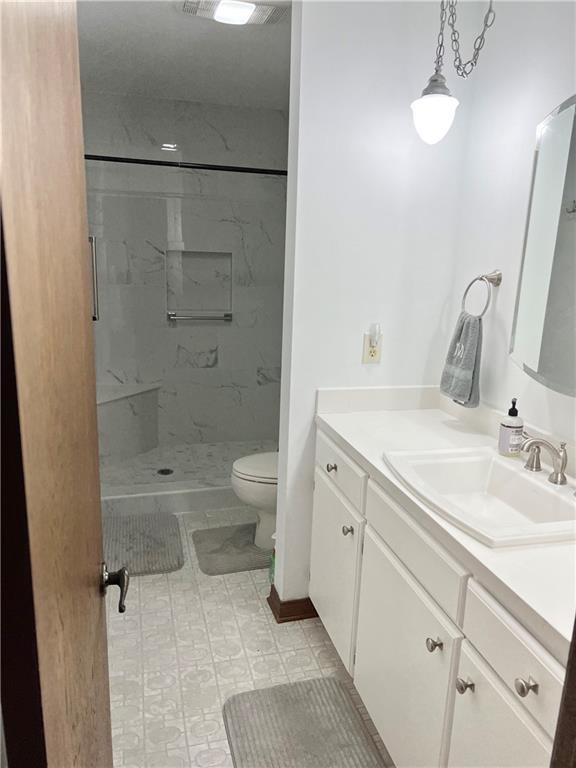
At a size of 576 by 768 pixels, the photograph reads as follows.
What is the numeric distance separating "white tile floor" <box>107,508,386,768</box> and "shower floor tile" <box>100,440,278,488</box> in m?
0.91

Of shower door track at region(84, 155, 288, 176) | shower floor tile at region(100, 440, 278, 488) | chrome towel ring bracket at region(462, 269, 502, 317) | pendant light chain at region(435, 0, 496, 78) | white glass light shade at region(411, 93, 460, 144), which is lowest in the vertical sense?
shower floor tile at region(100, 440, 278, 488)

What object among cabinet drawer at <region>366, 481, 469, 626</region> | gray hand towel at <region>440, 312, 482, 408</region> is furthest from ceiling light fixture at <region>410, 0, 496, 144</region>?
cabinet drawer at <region>366, 481, 469, 626</region>

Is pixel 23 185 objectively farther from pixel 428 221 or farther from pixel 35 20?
pixel 428 221

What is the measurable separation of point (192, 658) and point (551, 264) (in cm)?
181

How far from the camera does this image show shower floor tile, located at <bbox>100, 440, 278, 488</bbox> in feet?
11.0

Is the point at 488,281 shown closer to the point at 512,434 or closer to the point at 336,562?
the point at 512,434

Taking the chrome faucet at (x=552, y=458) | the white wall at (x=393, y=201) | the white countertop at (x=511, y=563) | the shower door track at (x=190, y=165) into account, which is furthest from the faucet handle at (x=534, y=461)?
the shower door track at (x=190, y=165)

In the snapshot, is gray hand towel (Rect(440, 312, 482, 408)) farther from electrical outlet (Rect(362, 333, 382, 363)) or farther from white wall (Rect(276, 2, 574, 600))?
electrical outlet (Rect(362, 333, 382, 363))

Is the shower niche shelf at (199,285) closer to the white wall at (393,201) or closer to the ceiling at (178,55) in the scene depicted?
the ceiling at (178,55)

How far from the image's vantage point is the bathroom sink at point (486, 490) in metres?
1.22

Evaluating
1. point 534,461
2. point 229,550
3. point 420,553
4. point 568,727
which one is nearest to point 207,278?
point 229,550

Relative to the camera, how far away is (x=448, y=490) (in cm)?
162

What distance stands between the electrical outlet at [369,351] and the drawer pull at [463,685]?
117 centimetres

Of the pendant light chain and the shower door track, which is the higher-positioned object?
the pendant light chain
